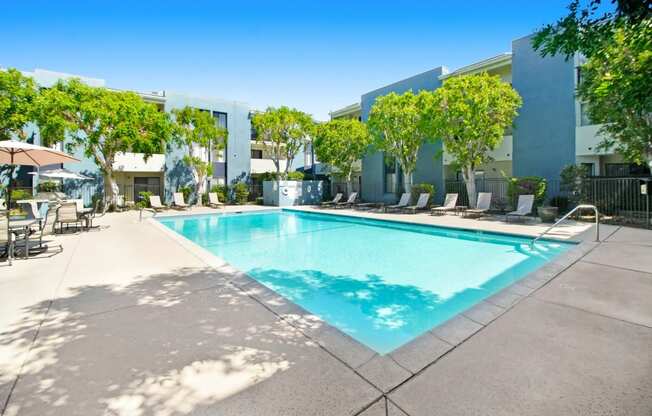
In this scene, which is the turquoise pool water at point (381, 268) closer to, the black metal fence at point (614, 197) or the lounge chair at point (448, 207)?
the lounge chair at point (448, 207)

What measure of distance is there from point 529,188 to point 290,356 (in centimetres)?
1433

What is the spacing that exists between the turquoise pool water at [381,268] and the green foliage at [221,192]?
39.0ft

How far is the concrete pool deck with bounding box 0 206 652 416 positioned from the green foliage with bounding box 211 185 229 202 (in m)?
20.2

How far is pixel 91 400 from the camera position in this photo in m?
2.17

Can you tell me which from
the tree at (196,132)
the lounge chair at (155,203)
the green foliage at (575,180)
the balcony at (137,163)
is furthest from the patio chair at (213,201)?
the green foliage at (575,180)

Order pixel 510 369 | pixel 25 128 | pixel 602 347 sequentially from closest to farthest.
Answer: pixel 510 369 → pixel 602 347 → pixel 25 128

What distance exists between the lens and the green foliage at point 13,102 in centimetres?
1562

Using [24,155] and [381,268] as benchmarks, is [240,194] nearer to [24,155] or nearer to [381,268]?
[24,155]

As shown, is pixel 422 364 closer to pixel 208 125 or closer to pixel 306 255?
pixel 306 255

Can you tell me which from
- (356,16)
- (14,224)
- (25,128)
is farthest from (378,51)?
(25,128)

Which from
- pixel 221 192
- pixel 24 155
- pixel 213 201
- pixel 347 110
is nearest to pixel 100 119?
pixel 213 201

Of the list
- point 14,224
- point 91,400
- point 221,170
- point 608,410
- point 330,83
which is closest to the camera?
point 608,410

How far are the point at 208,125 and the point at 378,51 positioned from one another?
1319 cm

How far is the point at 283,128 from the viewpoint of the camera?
22.6m
